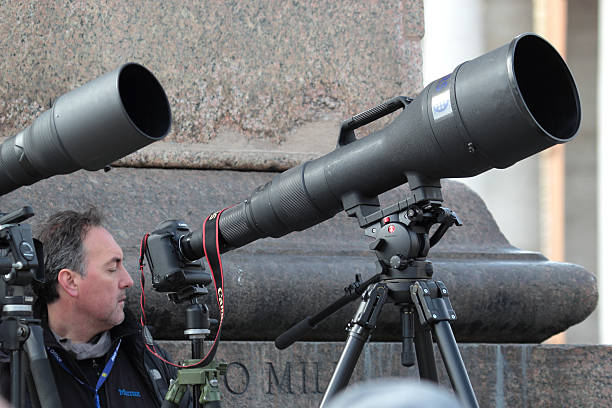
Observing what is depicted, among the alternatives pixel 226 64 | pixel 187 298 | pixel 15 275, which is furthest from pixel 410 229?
pixel 226 64

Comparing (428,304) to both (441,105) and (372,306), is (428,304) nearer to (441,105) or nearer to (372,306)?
(372,306)

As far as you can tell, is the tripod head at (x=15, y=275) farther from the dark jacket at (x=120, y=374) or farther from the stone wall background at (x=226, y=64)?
the stone wall background at (x=226, y=64)

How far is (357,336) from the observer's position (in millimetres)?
3363

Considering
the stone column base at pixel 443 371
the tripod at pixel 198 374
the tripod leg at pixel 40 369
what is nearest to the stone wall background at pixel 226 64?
the stone column base at pixel 443 371

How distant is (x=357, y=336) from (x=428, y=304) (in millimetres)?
220

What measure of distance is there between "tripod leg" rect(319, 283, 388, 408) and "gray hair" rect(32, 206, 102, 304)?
124 cm

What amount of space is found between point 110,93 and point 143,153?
81.8 inches

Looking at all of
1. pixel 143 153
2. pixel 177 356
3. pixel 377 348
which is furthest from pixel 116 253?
pixel 377 348

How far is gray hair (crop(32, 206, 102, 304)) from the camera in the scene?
13.8 feet

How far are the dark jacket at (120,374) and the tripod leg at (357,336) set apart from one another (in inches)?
29.9

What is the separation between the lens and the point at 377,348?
4801mm

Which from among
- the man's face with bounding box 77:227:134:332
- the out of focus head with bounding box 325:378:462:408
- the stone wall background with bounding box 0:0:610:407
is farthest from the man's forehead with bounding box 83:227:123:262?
the out of focus head with bounding box 325:378:462:408

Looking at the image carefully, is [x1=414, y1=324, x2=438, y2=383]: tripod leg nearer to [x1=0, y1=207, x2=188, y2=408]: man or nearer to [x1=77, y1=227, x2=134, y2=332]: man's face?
[x1=0, y1=207, x2=188, y2=408]: man

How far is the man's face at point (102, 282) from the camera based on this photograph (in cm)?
417
